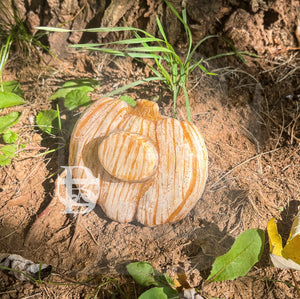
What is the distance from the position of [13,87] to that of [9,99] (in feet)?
0.51

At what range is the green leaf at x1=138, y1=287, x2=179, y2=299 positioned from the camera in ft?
4.11

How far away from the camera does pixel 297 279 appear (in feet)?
4.58

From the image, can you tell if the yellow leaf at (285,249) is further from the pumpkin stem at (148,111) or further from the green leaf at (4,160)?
the green leaf at (4,160)

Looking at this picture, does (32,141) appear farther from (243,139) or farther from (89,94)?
(243,139)

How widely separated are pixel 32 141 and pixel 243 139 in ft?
3.61

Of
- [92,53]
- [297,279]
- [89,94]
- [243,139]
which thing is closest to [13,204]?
[89,94]

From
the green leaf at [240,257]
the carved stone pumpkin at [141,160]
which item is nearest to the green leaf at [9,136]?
the carved stone pumpkin at [141,160]

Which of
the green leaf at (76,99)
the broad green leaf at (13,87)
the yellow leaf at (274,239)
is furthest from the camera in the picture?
the broad green leaf at (13,87)

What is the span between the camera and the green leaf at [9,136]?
5.59 feet

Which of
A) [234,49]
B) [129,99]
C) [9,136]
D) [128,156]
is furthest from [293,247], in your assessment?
[9,136]

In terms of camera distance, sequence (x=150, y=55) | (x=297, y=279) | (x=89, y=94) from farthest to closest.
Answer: (x=89, y=94), (x=150, y=55), (x=297, y=279)

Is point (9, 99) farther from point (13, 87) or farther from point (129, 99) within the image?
point (129, 99)

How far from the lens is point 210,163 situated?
63.0 inches

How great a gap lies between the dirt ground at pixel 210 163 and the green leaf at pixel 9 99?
0.06m
